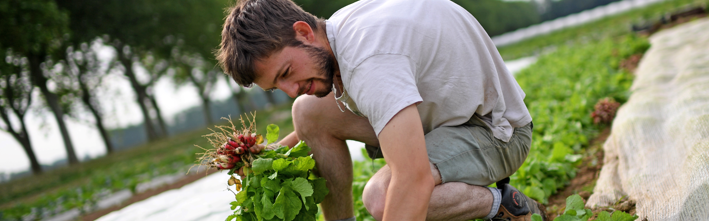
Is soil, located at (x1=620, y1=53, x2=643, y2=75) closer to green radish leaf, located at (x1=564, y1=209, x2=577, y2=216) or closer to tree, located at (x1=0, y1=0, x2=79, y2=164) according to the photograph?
green radish leaf, located at (x1=564, y1=209, x2=577, y2=216)

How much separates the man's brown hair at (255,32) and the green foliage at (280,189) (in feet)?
1.26

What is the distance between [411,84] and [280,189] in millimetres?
756

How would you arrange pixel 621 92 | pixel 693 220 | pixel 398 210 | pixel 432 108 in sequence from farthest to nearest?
pixel 621 92 < pixel 432 108 < pixel 693 220 < pixel 398 210

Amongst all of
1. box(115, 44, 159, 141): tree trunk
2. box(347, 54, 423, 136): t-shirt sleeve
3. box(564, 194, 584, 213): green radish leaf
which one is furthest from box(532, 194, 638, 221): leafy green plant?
box(115, 44, 159, 141): tree trunk

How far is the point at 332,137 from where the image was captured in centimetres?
195

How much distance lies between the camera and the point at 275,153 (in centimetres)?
188

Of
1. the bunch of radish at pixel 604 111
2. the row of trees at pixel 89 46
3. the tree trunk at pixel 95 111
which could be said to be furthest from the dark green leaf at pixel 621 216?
the tree trunk at pixel 95 111

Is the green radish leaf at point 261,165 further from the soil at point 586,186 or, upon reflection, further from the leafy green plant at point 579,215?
the soil at point 586,186

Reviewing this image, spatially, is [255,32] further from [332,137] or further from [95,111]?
[95,111]

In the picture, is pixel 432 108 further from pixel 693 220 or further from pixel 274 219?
pixel 693 220

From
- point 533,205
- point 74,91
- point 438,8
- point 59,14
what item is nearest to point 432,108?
point 438,8

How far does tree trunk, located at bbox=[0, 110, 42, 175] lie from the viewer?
14.6 m

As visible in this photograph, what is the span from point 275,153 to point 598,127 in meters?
2.78

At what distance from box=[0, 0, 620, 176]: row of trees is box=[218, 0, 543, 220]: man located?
909cm
